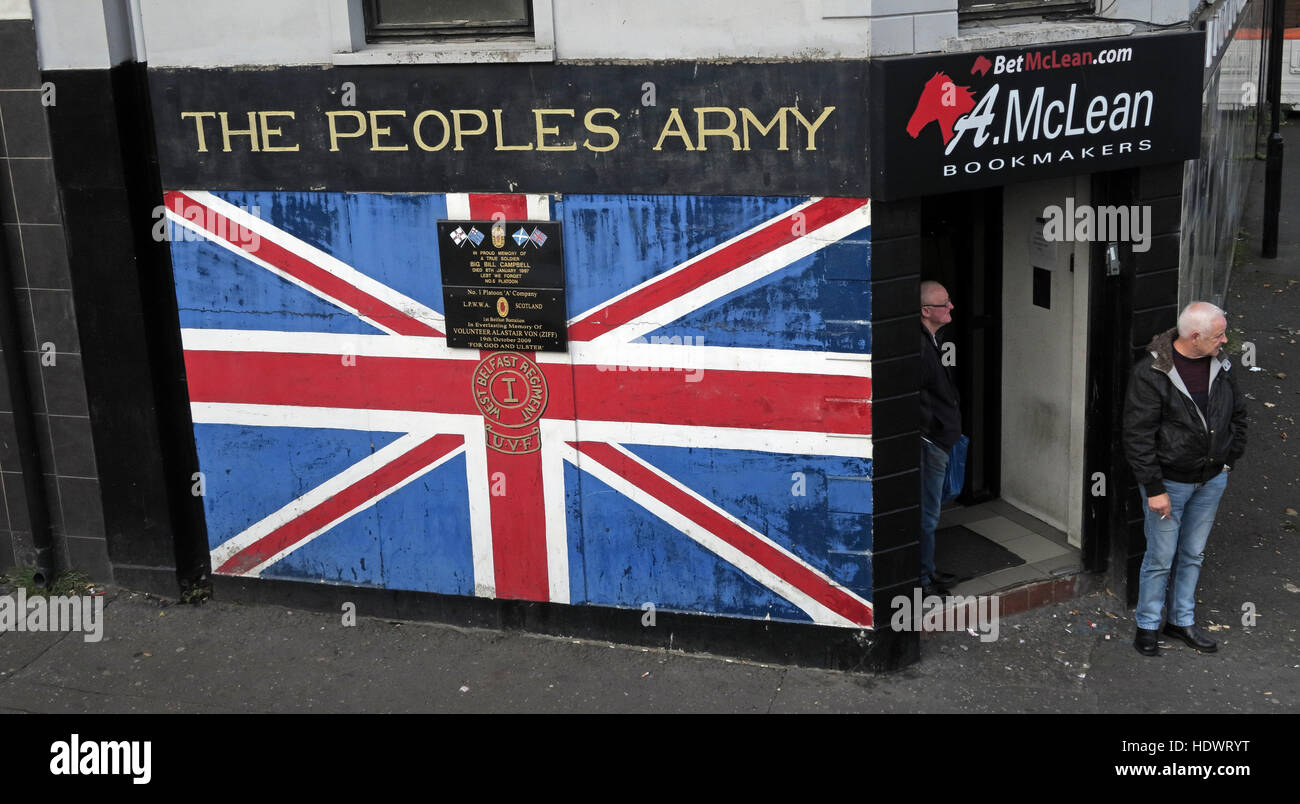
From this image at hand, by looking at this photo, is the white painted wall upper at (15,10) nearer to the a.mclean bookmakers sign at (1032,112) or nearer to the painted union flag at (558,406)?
the painted union flag at (558,406)

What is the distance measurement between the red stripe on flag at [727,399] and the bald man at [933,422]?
68 cm

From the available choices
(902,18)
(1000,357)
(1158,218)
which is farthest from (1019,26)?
(1000,357)

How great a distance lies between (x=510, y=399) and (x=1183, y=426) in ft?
11.4

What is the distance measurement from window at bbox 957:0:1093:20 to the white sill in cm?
210

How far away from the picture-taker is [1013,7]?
23.0 ft

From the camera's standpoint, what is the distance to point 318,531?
8.02 metres

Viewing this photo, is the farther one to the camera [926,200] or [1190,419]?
[926,200]

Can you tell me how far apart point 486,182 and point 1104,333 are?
3.48 metres

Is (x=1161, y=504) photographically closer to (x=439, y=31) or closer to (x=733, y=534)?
(x=733, y=534)

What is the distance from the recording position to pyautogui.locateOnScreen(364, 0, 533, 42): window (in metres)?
7.11

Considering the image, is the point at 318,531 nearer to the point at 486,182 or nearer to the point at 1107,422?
the point at 486,182
